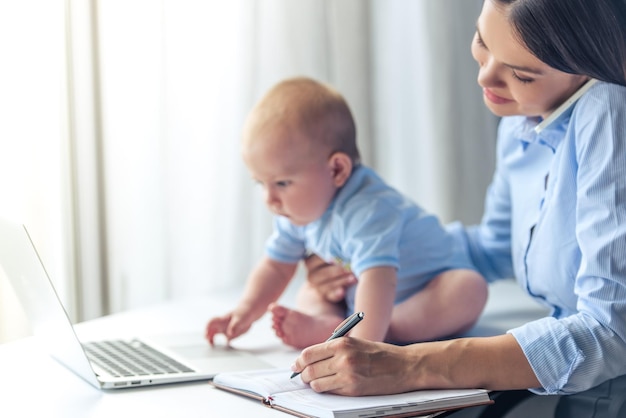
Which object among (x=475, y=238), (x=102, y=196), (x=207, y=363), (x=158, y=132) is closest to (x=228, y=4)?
(x=158, y=132)

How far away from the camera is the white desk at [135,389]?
44.1 inches

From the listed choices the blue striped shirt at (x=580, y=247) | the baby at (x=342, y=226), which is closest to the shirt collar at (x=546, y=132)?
the blue striped shirt at (x=580, y=247)

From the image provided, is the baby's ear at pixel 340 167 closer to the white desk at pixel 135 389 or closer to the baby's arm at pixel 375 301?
the baby's arm at pixel 375 301

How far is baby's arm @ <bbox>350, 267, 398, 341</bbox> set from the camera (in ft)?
4.33

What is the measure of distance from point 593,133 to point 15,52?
980mm

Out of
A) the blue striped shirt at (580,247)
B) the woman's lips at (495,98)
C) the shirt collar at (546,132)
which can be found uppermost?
the woman's lips at (495,98)

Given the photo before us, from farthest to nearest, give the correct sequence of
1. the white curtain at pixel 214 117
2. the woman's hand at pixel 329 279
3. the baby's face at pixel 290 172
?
the white curtain at pixel 214 117 → the woman's hand at pixel 329 279 → the baby's face at pixel 290 172

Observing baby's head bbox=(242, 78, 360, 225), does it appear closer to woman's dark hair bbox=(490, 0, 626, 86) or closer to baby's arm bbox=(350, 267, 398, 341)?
baby's arm bbox=(350, 267, 398, 341)

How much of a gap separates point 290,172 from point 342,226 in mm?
123

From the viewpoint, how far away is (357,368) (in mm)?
1091

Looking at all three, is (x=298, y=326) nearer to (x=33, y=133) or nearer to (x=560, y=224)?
(x=560, y=224)

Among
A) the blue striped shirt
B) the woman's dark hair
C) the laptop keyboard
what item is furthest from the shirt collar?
the laptop keyboard

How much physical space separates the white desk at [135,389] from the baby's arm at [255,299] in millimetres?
34

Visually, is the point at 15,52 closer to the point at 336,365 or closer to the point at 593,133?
the point at 336,365
